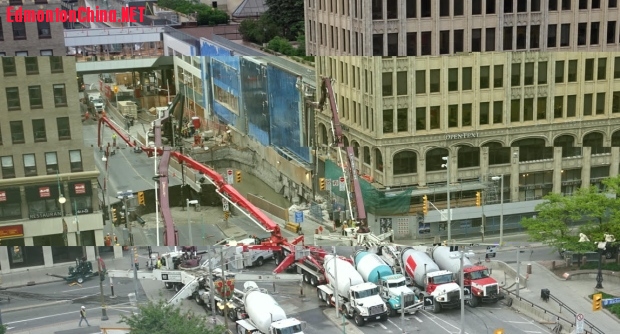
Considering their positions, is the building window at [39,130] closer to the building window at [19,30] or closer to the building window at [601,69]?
the building window at [601,69]

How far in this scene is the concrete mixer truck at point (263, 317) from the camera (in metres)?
13.3

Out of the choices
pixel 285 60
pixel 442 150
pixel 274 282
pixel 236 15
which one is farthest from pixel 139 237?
pixel 236 15

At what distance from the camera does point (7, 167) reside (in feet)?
18.7

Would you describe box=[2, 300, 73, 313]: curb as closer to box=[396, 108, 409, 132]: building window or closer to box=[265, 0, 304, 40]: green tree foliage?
box=[396, 108, 409, 132]: building window

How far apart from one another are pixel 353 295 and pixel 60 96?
32.8ft

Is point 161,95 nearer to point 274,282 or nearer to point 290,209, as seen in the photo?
point 290,209

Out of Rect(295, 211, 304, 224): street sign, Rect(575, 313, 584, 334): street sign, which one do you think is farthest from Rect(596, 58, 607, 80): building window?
Rect(575, 313, 584, 334): street sign

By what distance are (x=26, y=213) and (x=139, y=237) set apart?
0.68m

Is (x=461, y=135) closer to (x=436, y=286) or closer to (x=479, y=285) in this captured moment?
(x=436, y=286)

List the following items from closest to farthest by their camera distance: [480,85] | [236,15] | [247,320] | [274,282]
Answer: [480,85]
[274,282]
[247,320]
[236,15]

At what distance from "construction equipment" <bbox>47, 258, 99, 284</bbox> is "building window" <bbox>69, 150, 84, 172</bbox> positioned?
13.0ft

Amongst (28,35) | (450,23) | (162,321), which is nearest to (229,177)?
(162,321)

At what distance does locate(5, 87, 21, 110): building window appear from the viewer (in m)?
5.55

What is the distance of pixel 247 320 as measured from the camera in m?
13.6
